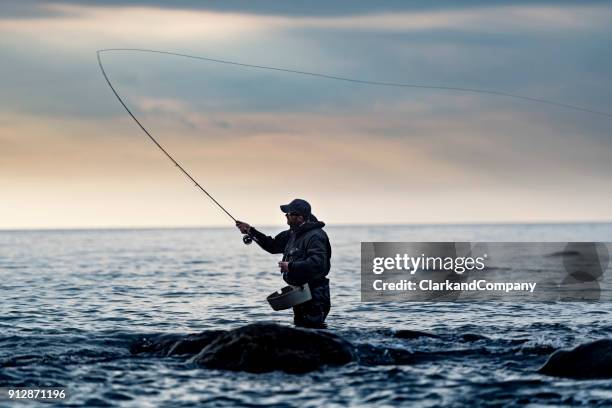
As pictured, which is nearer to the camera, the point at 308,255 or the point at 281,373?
the point at 281,373

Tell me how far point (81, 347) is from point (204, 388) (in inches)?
163

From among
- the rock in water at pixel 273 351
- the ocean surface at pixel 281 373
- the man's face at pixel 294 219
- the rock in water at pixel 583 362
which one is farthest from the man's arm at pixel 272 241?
the rock in water at pixel 583 362

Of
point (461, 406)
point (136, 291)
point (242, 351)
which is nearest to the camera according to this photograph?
point (461, 406)

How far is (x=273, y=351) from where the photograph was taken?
41.2ft

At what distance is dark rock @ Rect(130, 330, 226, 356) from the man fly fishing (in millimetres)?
1488

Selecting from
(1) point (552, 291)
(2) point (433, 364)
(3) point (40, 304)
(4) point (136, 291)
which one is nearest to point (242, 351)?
(2) point (433, 364)

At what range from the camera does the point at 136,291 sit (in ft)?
88.7

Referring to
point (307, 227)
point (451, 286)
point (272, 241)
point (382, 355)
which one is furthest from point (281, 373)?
point (451, 286)

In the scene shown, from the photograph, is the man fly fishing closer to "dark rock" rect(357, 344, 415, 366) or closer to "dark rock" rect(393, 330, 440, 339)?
"dark rock" rect(357, 344, 415, 366)

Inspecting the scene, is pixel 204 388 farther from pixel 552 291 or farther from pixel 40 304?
pixel 552 291

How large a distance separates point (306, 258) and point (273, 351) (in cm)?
221

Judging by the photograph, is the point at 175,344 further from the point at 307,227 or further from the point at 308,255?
the point at 307,227

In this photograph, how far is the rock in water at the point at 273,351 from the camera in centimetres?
1247

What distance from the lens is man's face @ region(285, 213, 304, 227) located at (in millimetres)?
14609
